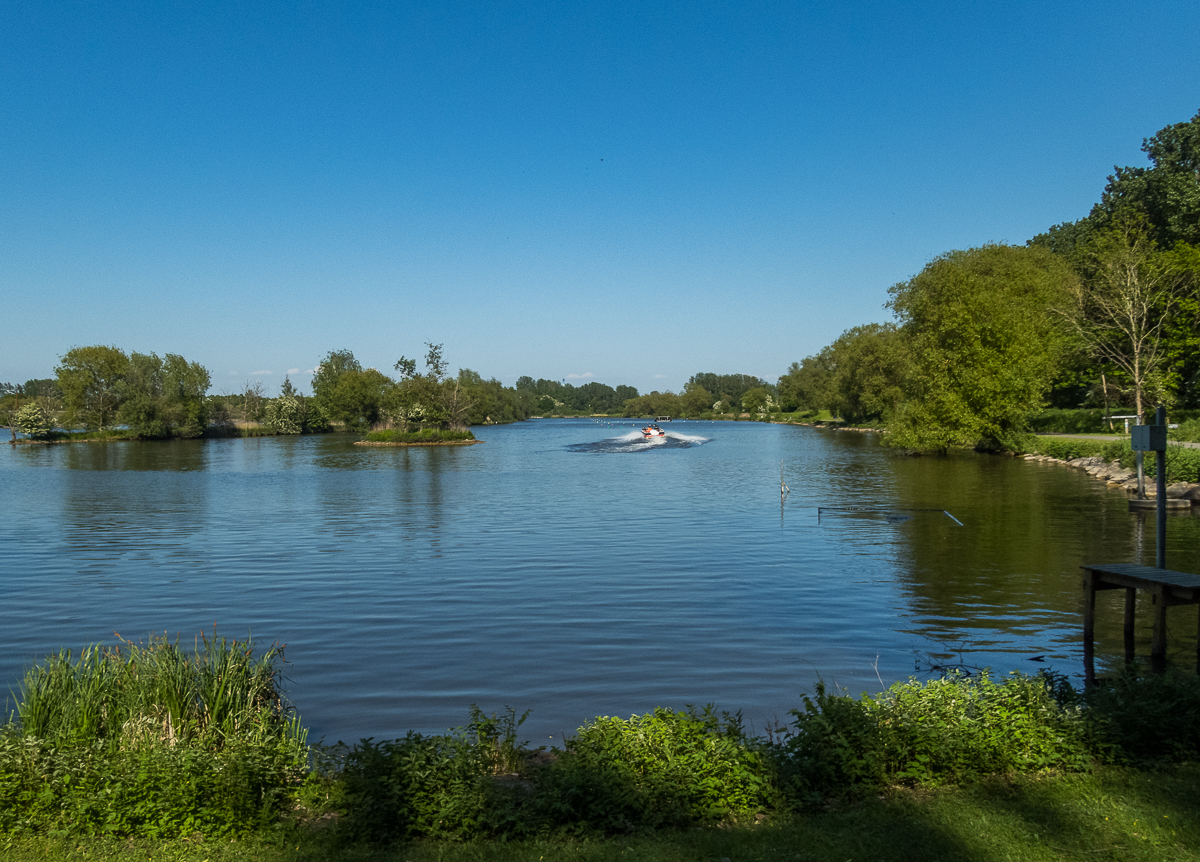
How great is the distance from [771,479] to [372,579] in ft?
86.6

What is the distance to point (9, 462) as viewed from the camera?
57.0 meters

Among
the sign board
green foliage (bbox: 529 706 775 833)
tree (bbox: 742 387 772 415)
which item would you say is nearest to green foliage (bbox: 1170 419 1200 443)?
the sign board

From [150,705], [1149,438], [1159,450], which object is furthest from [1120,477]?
[150,705]

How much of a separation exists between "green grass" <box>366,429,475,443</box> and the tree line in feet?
135

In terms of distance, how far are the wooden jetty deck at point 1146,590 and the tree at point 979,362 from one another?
4059cm

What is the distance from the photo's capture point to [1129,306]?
127 ft

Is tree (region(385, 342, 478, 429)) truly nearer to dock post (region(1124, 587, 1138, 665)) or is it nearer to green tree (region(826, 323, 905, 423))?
green tree (region(826, 323, 905, 423))

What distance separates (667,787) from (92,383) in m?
108

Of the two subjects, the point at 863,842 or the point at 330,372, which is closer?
the point at 863,842

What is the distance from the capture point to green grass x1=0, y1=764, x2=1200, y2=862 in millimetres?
4824

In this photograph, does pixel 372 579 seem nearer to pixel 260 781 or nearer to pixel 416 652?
pixel 416 652

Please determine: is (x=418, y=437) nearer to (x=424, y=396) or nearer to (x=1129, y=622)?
(x=424, y=396)

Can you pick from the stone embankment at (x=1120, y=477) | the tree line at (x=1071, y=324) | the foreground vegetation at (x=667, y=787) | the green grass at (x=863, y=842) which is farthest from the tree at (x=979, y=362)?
the green grass at (x=863, y=842)

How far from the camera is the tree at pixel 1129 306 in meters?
40.9
